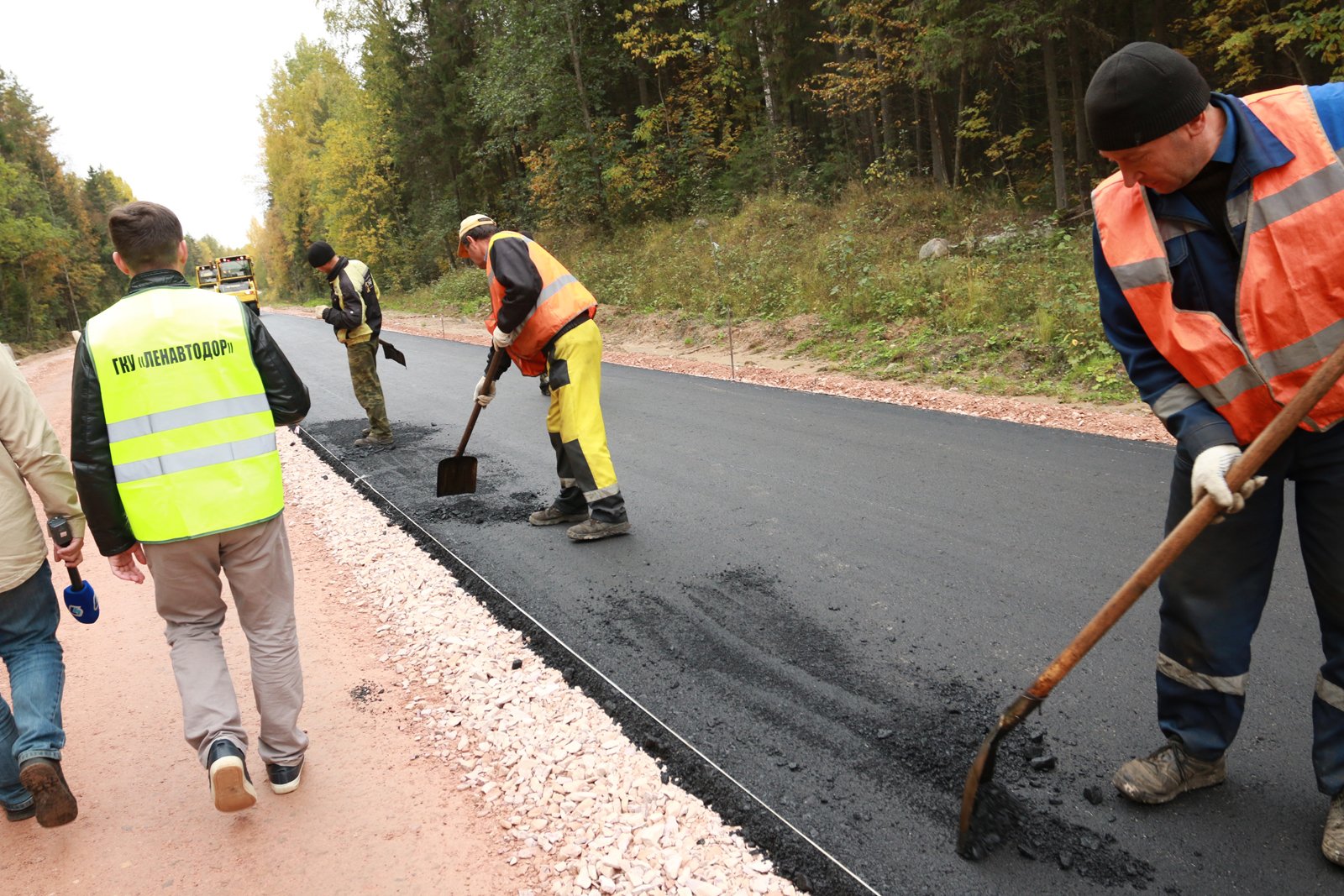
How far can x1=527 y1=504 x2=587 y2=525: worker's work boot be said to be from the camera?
200 inches

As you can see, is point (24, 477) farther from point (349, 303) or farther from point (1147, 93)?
point (349, 303)

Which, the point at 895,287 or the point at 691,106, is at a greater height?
the point at 691,106

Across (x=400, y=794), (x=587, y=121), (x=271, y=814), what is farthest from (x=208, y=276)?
(x=400, y=794)

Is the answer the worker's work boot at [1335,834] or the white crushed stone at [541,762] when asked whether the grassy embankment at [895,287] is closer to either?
the worker's work boot at [1335,834]

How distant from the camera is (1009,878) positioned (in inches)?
80.3

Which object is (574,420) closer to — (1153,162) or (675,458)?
(675,458)

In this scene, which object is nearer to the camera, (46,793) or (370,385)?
(46,793)

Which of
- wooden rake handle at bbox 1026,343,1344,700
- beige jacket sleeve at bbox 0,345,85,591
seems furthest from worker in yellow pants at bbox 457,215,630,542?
wooden rake handle at bbox 1026,343,1344,700

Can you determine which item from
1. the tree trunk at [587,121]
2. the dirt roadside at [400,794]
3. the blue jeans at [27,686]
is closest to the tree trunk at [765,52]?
the tree trunk at [587,121]

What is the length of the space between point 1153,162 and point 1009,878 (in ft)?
5.98

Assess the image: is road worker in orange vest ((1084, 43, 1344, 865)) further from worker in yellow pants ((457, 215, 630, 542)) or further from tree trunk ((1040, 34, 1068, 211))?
tree trunk ((1040, 34, 1068, 211))

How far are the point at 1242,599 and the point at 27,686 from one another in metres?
3.70

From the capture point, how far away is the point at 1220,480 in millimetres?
1874

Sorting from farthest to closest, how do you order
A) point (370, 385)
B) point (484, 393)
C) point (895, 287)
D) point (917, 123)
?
point (917, 123) < point (895, 287) < point (370, 385) < point (484, 393)
